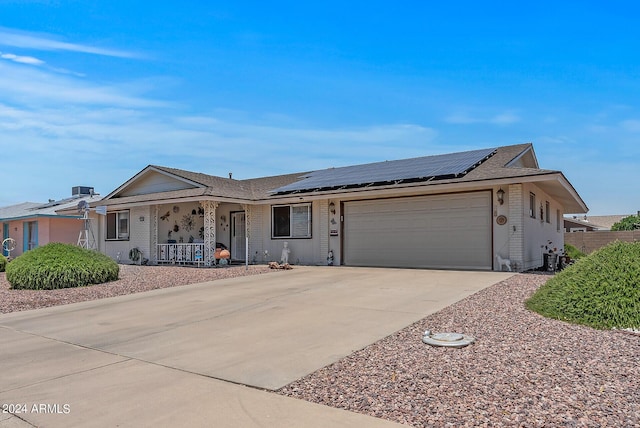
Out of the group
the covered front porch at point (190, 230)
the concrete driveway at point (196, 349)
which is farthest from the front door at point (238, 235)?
the concrete driveway at point (196, 349)

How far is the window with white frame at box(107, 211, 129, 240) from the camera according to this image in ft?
67.7

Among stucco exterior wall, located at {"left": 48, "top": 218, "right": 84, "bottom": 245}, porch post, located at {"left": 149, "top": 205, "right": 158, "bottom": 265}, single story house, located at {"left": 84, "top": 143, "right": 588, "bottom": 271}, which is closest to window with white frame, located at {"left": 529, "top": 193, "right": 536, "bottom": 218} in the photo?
single story house, located at {"left": 84, "top": 143, "right": 588, "bottom": 271}

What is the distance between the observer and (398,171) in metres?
15.8

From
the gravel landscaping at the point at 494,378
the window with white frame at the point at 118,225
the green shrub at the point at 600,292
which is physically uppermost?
the window with white frame at the point at 118,225

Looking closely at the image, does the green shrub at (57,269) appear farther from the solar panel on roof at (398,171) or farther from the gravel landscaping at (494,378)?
the gravel landscaping at (494,378)

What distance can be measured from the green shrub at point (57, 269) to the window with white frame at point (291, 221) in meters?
6.93

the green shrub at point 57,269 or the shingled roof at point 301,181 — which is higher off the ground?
the shingled roof at point 301,181

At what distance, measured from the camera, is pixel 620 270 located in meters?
6.50

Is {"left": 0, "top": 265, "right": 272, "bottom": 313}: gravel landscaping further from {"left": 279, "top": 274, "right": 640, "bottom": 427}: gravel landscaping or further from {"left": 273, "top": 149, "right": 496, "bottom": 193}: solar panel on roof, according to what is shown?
{"left": 279, "top": 274, "right": 640, "bottom": 427}: gravel landscaping

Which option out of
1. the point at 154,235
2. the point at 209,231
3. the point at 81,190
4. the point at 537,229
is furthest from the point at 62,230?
the point at 537,229

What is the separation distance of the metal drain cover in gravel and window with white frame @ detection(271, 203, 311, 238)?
11.7 metres

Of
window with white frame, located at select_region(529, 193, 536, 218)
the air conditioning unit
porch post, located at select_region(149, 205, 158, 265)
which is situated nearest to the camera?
window with white frame, located at select_region(529, 193, 536, 218)

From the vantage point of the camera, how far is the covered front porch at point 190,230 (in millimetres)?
18594

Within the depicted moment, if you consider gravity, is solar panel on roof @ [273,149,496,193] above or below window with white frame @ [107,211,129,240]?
above
